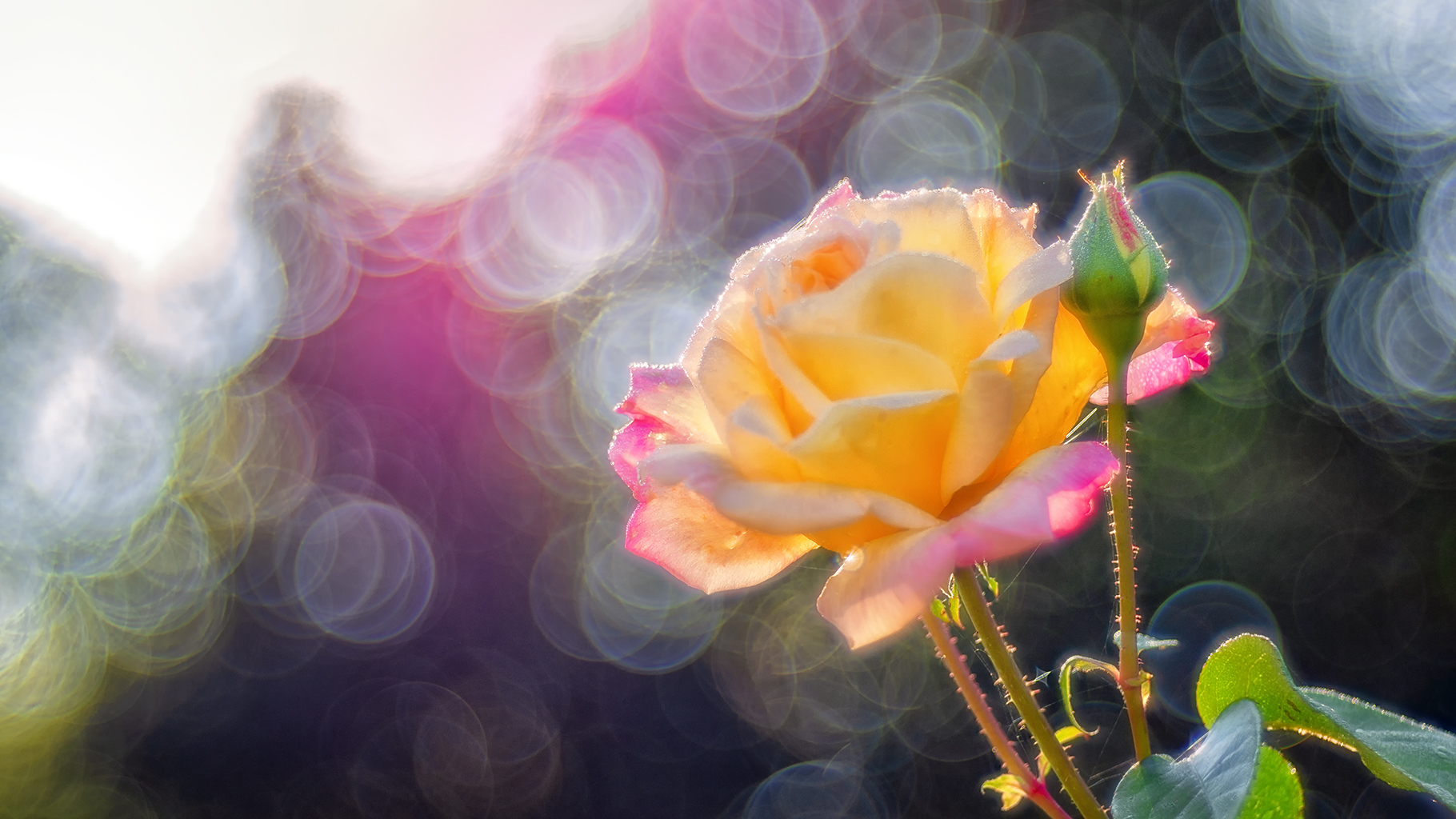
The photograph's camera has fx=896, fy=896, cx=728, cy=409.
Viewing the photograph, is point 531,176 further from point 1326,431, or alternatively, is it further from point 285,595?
point 1326,431

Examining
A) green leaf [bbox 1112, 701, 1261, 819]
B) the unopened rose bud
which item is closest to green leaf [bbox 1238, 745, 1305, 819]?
green leaf [bbox 1112, 701, 1261, 819]

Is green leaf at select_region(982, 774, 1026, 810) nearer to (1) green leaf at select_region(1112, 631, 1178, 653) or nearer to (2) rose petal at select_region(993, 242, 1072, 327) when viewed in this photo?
(1) green leaf at select_region(1112, 631, 1178, 653)

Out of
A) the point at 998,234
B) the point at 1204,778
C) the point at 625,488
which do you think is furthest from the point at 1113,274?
the point at 625,488

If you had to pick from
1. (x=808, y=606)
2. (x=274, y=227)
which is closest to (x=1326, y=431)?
(x=808, y=606)

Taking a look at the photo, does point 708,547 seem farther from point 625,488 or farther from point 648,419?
point 625,488

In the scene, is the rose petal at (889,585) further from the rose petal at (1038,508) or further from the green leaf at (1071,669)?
the green leaf at (1071,669)

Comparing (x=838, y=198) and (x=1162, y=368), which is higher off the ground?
(x=838, y=198)
